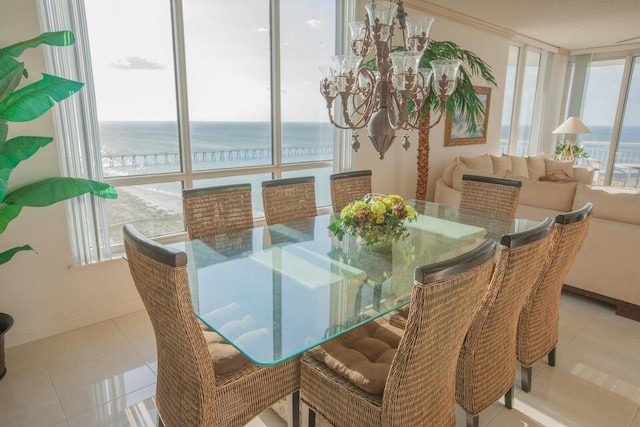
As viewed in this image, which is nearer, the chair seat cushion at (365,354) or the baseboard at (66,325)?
the chair seat cushion at (365,354)

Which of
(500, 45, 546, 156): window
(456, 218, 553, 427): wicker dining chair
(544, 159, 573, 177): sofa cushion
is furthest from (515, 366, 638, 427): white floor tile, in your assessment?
(500, 45, 546, 156): window

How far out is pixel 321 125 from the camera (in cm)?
424

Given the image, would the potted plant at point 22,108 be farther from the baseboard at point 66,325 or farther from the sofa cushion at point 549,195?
the sofa cushion at point 549,195

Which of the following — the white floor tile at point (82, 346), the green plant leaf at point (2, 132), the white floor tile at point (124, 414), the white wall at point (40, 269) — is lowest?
the white floor tile at point (124, 414)

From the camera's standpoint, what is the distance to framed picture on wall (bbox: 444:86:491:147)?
17.5ft

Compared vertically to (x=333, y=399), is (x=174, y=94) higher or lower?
higher

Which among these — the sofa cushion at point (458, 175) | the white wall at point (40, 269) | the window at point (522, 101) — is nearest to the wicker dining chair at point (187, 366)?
the white wall at point (40, 269)

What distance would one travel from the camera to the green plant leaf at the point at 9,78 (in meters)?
1.90

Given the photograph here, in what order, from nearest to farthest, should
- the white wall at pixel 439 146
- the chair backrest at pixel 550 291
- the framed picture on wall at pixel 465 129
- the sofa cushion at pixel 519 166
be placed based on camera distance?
the chair backrest at pixel 550 291 < the white wall at pixel 439 146 < the framed picture on wall at pixel 465 129 < the sofa cushion at pixel 519 166

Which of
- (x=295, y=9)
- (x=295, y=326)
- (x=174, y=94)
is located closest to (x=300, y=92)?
(x=295, y=9)

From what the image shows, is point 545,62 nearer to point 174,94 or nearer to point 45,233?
point 174,94

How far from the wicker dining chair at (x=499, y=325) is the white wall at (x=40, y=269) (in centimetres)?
250

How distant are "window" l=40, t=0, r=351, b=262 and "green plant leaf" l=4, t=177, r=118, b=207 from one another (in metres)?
0.37

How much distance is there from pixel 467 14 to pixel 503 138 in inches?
95.9
